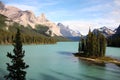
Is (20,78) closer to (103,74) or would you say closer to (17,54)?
(17,54)

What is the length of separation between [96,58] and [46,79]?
72672mm

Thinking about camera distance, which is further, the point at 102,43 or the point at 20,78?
the point at 102,43

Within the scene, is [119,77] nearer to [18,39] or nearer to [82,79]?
[82,79]

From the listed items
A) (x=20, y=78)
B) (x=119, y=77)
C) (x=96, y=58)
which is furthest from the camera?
(x=96, y=58)

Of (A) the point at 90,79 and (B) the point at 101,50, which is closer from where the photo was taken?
(A) the point at 90,79

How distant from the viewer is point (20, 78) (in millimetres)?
49406

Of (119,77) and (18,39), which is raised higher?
(18,39)

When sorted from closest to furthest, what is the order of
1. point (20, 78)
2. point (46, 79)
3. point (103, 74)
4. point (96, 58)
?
point (20, 78) < point (46, 79) < point (103, 74) < point (96, 58)

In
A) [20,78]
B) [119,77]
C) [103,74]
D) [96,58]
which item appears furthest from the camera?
[96,58]

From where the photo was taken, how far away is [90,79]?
7581cm

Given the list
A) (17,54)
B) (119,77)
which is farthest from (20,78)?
(119,77)

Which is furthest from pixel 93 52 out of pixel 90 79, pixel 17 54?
pixel 17 54

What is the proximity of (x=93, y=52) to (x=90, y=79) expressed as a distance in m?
71.2

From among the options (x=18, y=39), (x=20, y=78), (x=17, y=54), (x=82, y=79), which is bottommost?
(x=82, y=79)
